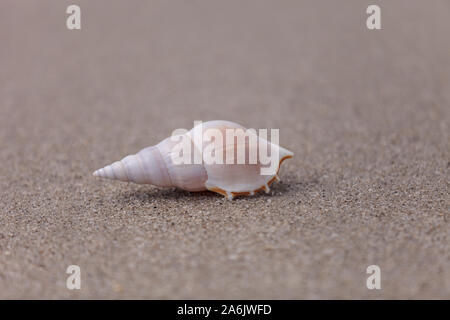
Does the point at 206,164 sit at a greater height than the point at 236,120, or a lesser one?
lesser

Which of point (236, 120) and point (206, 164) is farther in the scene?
point (236, 120)

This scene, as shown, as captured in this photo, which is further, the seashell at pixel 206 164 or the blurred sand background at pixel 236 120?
the seashell at pixel 206 164

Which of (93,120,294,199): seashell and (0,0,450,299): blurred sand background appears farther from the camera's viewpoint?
(93,120,294,199): seashell

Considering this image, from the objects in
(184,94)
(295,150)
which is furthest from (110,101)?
(295,150)
